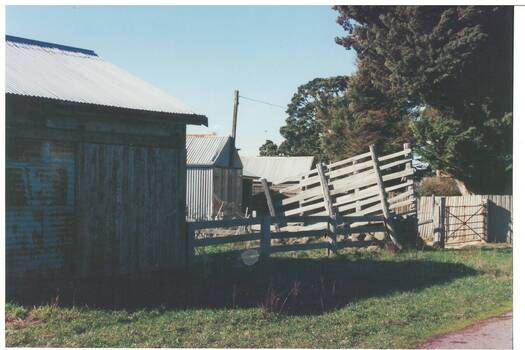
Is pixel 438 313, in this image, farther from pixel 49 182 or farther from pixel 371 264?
pixel 49 182

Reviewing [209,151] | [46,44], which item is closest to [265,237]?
[46,44]

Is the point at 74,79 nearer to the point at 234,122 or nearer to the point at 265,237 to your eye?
the point at 265,237

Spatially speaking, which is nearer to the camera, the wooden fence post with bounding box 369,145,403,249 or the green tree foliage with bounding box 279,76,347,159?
the wooden fence post with bounding box 369,145,403,249

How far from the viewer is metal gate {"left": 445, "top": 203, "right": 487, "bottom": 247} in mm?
22281

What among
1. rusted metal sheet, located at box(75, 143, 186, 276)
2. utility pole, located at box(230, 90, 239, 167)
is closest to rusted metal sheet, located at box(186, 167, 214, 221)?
utility pole, located at box(230, 90, 239, 167)

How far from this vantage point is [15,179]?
383 inches

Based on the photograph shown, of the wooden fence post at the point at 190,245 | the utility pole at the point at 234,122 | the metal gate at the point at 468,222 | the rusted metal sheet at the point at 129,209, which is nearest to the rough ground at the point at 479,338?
the wooden fence post at the point at 190,245

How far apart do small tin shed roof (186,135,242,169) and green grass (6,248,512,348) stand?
18.2m

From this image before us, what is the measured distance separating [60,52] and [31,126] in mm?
3880

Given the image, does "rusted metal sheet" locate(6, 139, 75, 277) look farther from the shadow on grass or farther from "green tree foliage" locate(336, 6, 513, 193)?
"green tree foliage" locate(336, 6, 513, 193)

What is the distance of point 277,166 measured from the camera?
5097cm

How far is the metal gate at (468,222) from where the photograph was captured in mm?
22281

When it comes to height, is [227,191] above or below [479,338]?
above

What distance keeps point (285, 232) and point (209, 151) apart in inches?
702
